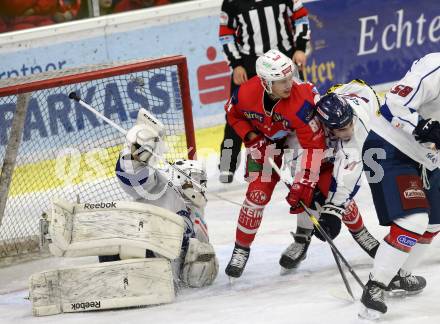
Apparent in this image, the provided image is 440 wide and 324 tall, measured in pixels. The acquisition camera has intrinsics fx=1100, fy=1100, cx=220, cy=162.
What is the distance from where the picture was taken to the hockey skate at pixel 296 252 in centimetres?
514

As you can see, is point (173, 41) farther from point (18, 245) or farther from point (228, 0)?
point (18, 245)

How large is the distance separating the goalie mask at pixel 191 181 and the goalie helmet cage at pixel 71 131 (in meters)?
0.79

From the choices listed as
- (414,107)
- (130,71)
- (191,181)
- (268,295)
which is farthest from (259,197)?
(130,71)

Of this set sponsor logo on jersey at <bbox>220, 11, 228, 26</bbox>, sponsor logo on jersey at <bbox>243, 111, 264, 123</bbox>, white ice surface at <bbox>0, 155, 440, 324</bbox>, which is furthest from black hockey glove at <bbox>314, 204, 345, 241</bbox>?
sponsor logo on jersey at <bbox>220, 11, 228, 26</bbox>

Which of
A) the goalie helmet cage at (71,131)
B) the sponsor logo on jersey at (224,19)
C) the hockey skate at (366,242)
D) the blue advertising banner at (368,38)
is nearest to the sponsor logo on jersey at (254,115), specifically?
the hockey skate at (366,242)

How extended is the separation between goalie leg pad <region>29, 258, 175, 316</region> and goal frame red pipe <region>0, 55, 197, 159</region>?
114 centimetres

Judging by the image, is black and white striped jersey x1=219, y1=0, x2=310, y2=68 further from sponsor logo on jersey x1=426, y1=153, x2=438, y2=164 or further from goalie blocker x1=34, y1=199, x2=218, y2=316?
sponsor logo on jersey x1=426, y1=153, x2=438, y2=164

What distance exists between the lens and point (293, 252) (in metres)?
5.17

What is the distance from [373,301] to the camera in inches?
164

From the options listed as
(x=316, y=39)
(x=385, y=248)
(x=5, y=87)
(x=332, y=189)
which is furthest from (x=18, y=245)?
(x=316, y=39)

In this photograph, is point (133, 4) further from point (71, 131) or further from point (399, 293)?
point (399, 293)

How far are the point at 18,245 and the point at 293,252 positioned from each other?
1.56m

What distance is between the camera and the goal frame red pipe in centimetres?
545

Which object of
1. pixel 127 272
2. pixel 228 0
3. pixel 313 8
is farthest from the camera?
pixel 313 8
